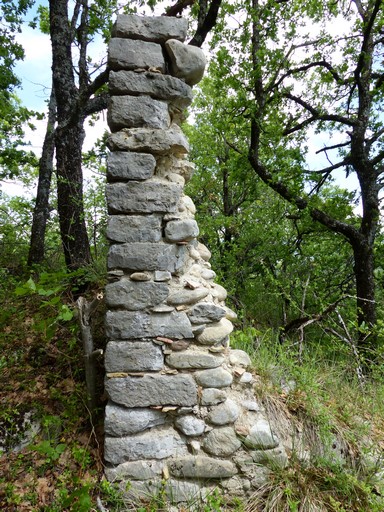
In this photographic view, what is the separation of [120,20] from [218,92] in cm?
430

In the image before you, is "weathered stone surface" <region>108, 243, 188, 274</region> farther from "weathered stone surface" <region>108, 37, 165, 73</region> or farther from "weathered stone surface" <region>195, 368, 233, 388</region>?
"weathered stone surface" <region>108, 37, 165, 73</region>

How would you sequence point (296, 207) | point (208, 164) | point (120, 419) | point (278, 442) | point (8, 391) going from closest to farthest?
point (120, 419) → point (278, 442) → point (8, 391) → point (296, 207) → point (208, 164)

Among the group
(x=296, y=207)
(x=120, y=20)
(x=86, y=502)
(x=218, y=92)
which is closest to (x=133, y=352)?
(x=86, y=502)

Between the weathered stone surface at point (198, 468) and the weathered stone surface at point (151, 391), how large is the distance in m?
0.34

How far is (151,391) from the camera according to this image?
2049 mm

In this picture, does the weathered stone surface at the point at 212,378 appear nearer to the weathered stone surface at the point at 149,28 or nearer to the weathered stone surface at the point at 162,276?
the weathered stone surface at the point at 162,276

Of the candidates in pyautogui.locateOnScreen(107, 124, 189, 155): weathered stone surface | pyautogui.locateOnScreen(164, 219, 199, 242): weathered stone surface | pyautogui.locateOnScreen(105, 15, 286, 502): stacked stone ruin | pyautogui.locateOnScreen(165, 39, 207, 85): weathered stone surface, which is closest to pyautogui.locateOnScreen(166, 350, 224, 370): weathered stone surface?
pyautogui.locateOnScreen(105, 15, 286, 502): stacked stone ruin

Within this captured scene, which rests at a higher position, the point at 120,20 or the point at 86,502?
the point at 120,20

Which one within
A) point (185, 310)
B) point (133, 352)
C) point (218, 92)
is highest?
point (218, 92)

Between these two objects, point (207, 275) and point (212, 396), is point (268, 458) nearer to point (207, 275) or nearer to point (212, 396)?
point (212, 396)

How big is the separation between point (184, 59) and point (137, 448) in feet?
8.68

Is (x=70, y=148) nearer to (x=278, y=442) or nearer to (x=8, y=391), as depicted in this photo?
(x=8, y=391)

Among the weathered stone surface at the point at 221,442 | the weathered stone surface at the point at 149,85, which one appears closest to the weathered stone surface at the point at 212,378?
the weathered stone surface at the point at 221,442

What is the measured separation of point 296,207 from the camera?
5.94 m
